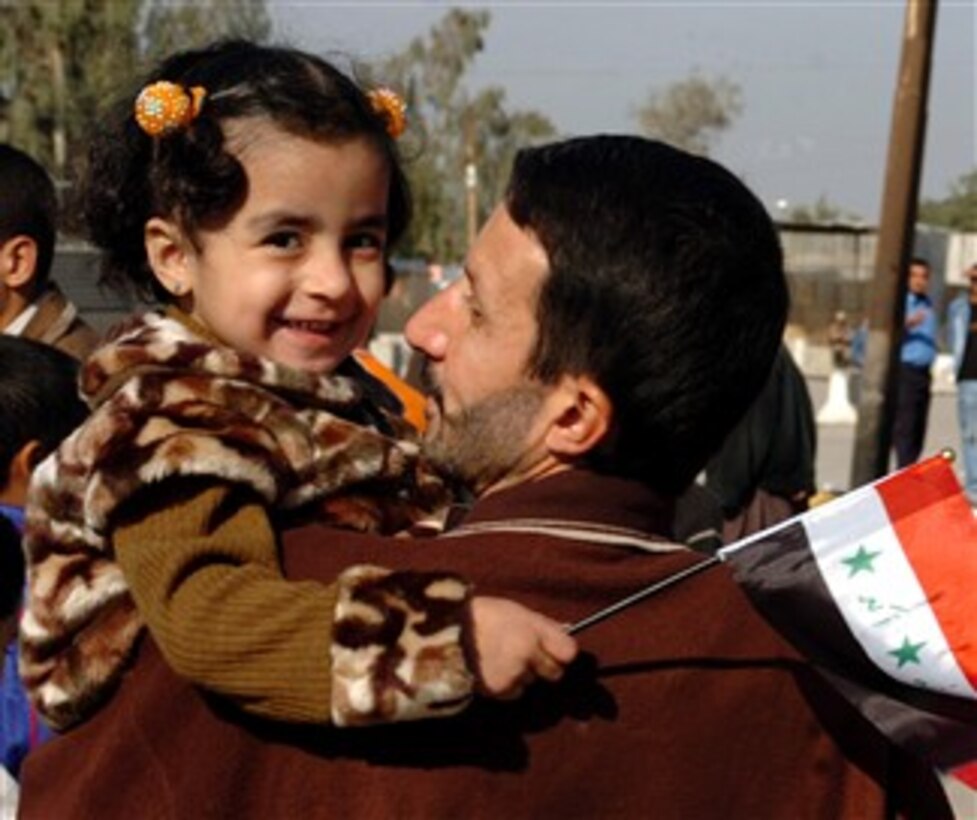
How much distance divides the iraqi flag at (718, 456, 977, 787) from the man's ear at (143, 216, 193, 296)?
81 centimetres

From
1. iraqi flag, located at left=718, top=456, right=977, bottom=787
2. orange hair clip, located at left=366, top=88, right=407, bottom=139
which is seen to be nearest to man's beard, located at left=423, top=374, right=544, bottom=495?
iraqi flag, located at left=718, top=456, right=977, bottom=787

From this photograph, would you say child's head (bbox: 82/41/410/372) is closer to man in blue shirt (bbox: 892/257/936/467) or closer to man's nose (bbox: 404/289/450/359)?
man's nose (bbox: 404/289/450/359)

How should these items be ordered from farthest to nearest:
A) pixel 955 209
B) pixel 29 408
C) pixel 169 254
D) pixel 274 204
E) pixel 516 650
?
pixel 955 209, pixel 29 408, pixel 169 254, pixel 274 204, pixel 516 650

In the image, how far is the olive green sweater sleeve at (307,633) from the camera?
183 centimetres

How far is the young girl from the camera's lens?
186 centimetres

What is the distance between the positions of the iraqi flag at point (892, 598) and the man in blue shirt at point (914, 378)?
14.6 metres

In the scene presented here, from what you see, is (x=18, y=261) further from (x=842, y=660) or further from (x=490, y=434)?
(x=842, y=660)

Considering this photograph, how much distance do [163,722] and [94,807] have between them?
0.37ft

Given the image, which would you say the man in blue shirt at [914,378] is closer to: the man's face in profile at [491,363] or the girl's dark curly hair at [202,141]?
the girl's dark curly hair at [202,141]

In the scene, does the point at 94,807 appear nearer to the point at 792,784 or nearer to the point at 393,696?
the point at 393,696

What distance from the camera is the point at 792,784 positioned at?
77.3 inches

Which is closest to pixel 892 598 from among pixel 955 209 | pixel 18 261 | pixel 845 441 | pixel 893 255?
pixel 18 261

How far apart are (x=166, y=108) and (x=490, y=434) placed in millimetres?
628

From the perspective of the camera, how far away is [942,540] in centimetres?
200
